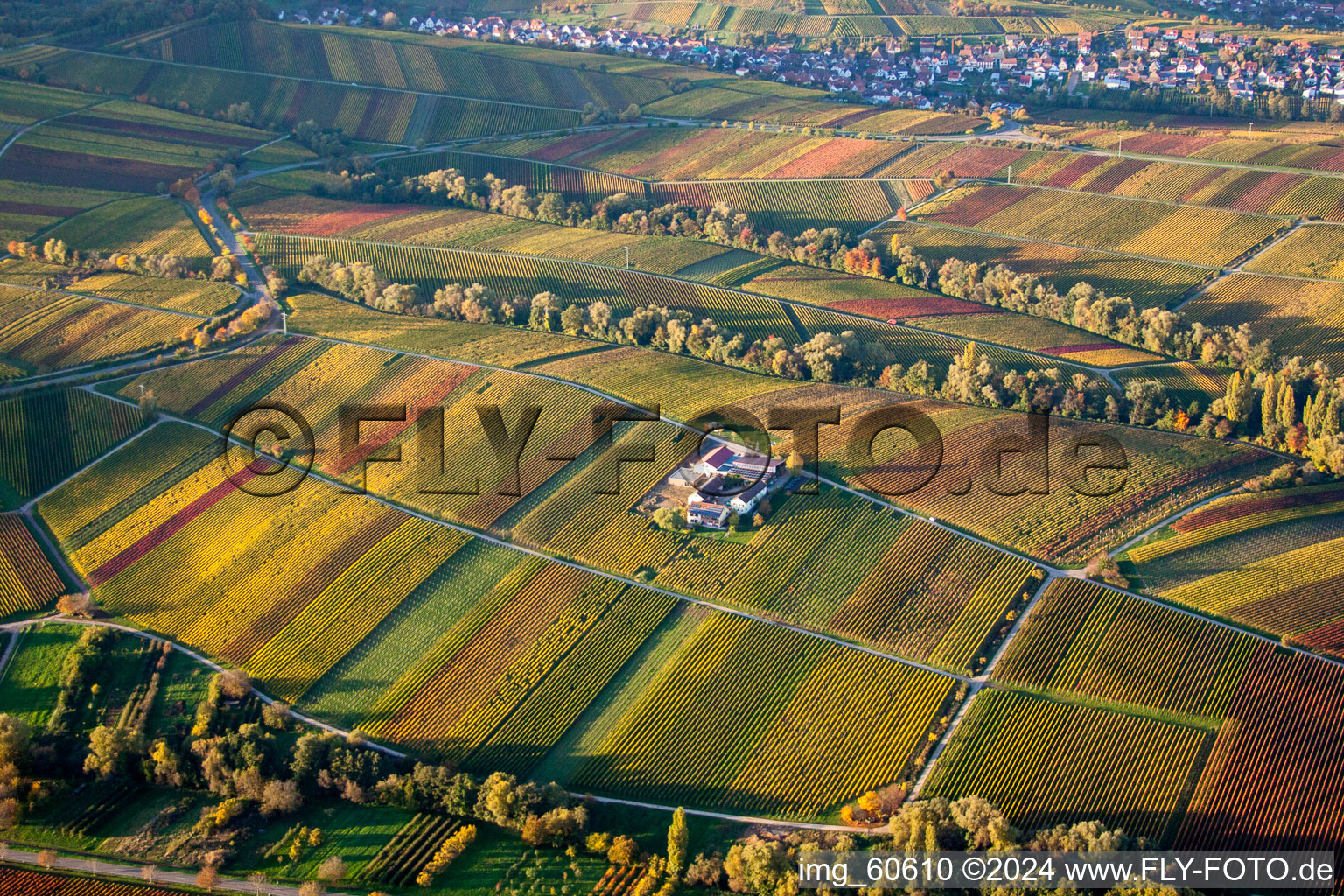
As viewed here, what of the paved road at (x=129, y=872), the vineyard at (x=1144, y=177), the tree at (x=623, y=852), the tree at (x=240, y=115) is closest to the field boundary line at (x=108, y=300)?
the tree at (x=240, y=115)

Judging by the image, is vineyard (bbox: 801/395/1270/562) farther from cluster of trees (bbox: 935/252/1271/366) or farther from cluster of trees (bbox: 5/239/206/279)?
Result: cluster of trees (bbox: 5/239/206/279)

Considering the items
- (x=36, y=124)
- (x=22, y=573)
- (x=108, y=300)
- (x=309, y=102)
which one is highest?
(x=309, y=102)

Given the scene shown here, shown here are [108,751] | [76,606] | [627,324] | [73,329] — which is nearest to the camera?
[108,751]

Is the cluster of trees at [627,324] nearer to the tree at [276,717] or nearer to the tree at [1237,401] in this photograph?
the tree at [1237,401]

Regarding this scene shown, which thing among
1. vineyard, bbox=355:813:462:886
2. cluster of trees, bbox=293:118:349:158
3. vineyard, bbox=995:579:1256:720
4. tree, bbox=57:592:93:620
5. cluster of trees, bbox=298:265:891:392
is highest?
cluster of trees, bbox=293:118:349:158

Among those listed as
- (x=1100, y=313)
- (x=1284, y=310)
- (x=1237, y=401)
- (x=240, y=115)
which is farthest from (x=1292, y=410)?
(x=240, y=115)

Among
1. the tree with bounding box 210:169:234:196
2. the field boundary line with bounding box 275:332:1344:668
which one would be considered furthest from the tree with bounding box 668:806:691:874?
the tree with bounding box 210:169:234:196

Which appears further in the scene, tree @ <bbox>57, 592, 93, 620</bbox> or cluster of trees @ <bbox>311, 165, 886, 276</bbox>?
cluster of trees @ <bbox>311, 165, 886, 276</bbox>

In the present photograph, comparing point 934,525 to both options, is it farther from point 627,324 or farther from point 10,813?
point 10,813
